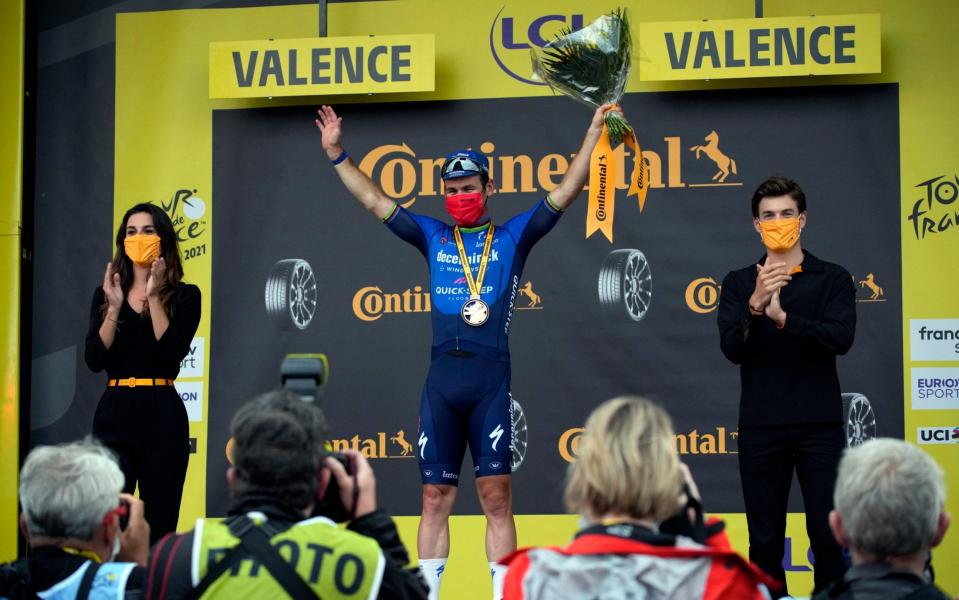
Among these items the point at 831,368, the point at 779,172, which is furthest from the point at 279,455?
the point at 779,172

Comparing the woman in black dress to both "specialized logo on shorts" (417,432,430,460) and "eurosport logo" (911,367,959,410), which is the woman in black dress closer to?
"specialized logo on shorts" (417,432,430,460)

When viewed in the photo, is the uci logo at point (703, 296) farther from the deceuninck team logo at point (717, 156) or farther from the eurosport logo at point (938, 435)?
the eurosport logo at point (938, 435)

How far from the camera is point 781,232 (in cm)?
432

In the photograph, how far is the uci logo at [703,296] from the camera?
588 cm

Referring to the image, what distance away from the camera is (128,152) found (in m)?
6.26

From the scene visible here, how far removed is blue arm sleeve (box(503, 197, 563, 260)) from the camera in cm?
478

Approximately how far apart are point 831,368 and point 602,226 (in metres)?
0.97

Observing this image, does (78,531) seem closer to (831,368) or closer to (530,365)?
(831,368)

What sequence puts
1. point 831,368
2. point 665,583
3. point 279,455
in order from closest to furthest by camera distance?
point 665,583 → point 279,455 → point 831,368

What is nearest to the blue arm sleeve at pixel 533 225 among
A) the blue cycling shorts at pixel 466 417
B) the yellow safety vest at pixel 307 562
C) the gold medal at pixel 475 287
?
the gold medal at pixel 475 287

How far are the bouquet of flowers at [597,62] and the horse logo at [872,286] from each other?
171 centimetres

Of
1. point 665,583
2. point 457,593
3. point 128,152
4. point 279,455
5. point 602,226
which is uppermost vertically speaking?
point 128,152

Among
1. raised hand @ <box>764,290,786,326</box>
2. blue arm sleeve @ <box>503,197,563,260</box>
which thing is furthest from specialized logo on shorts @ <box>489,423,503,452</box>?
raised hand @ <box>764,290,786,326</box>

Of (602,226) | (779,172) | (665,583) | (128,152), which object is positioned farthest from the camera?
(128,152)
